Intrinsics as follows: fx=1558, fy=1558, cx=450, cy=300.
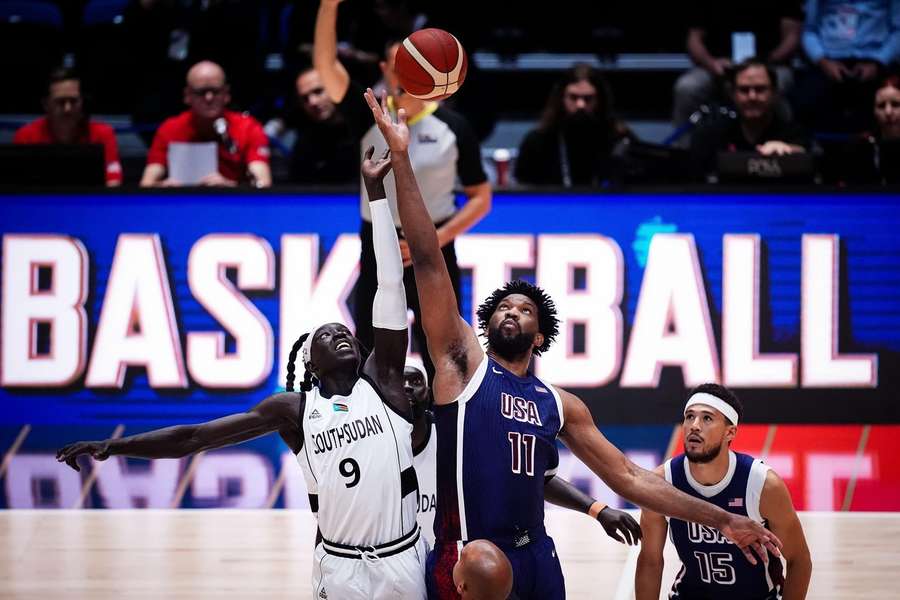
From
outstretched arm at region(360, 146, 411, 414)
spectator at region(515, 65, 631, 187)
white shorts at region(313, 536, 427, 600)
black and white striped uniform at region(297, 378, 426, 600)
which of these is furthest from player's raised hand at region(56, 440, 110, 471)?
spectator at region(515, 65, 631, 187)

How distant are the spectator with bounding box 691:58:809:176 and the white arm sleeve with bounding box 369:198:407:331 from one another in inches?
175

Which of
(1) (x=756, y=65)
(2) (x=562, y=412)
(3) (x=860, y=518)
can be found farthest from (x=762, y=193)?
(2) (x=562, y=412)

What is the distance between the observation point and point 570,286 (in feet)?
31.6

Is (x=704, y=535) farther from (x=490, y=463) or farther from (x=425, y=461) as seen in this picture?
(x=425, y=461)

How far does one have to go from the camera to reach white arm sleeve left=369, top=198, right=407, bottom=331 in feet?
19.2

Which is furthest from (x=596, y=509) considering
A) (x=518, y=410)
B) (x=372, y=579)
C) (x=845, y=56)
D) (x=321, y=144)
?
(x=845, y=56)

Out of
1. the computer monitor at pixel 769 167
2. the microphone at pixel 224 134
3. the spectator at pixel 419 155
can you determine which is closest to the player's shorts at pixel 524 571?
the spectator at pixel 419 155

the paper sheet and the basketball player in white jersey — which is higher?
the paper sheet

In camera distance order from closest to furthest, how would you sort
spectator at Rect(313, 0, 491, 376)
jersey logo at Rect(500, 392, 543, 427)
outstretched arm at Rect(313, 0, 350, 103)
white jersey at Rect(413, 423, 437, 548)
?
jersey logo at Rect(500, 392, 543, 427) → white jersey at Rect(413, 423, 437, 548) → outstretched arm at Rect(313, 0, 350, 103) → spectator at Rect(313, 0, 491, 376)

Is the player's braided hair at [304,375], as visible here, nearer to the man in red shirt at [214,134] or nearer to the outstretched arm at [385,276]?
the outstretched arm at [385,276]

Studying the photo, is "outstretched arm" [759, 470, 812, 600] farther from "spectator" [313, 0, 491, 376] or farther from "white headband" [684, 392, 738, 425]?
"spectator" [313, 0, 491, 376]

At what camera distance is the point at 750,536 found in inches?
222

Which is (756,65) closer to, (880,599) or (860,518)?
(860,518)

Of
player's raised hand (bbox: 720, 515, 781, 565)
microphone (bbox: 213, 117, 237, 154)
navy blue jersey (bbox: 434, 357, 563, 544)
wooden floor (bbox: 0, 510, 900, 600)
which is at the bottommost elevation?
wooden floor (bbox: 0, 510, 900, 600)
